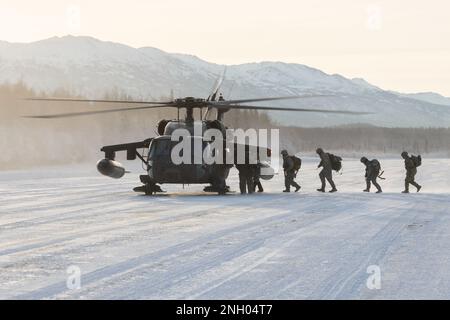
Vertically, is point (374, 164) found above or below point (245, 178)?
above

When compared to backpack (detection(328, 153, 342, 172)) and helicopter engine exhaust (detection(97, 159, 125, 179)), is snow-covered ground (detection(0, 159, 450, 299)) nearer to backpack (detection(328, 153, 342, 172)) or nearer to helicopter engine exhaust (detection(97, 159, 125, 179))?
helicopter engine exhaust (detection(97, 159, 125, 179))

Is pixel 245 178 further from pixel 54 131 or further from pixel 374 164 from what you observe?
pixel 54 131

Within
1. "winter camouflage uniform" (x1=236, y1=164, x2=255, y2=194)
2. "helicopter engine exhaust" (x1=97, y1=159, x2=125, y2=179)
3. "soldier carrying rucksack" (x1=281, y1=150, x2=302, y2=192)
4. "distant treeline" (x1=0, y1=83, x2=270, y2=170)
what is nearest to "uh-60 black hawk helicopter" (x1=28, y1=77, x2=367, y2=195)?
"helicopter engine exhaust" (x1=97, y1=159, x2=125, y2=179)

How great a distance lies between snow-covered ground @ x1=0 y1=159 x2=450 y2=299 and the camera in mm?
8984

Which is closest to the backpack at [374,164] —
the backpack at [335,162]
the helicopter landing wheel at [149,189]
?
the backpack at [335,162]

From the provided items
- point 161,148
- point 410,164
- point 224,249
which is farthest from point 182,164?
point 224,249

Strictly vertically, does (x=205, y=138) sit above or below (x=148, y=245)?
above

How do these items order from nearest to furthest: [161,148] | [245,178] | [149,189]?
[161,148]
[149,189]
[245,178]

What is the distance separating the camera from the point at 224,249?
12219 mm

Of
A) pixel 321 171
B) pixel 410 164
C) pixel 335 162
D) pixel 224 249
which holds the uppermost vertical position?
pixel 335 162

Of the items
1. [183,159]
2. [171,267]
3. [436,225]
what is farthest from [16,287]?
[183,159]

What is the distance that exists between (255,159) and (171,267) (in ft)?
52.5

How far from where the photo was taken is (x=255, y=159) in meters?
26.3
